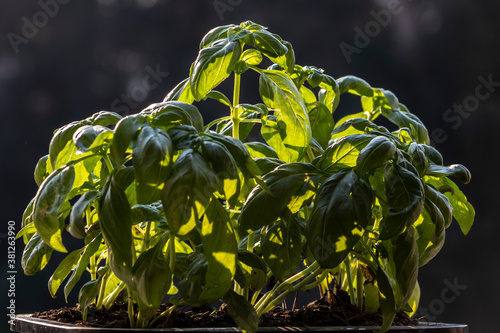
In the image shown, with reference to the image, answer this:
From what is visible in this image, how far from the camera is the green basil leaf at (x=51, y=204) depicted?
50 centimetres

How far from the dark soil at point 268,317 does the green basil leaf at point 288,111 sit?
0.71ft

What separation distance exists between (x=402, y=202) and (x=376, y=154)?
6cm

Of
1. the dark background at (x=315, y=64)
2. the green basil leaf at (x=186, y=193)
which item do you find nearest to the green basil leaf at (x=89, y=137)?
the green basil leaf at (x=186, y=193)

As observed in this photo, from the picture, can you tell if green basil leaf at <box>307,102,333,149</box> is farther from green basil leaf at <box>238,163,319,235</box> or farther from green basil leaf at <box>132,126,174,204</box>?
green basil leaf at <box>132,126,174,204</box>

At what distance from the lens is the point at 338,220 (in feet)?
1.63

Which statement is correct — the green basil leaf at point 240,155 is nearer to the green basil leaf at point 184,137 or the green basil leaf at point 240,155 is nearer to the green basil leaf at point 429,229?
the green basil leaf at point 184,137

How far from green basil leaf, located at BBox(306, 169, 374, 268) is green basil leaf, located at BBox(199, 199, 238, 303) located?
0.28ft

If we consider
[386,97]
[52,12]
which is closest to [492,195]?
[386,97]

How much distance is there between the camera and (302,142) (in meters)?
0.66

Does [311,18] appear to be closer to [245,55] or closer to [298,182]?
[245,55]

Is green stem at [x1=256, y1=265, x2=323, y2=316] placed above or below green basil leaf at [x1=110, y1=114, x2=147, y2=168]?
below

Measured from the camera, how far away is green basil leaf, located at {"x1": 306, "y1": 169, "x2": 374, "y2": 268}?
49 cm

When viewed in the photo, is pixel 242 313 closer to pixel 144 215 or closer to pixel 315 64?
pixel 144 215

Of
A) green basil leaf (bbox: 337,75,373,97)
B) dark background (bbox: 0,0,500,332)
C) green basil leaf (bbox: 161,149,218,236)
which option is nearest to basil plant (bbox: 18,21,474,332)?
green basil leaf (bbox: 161,149,218,236)
